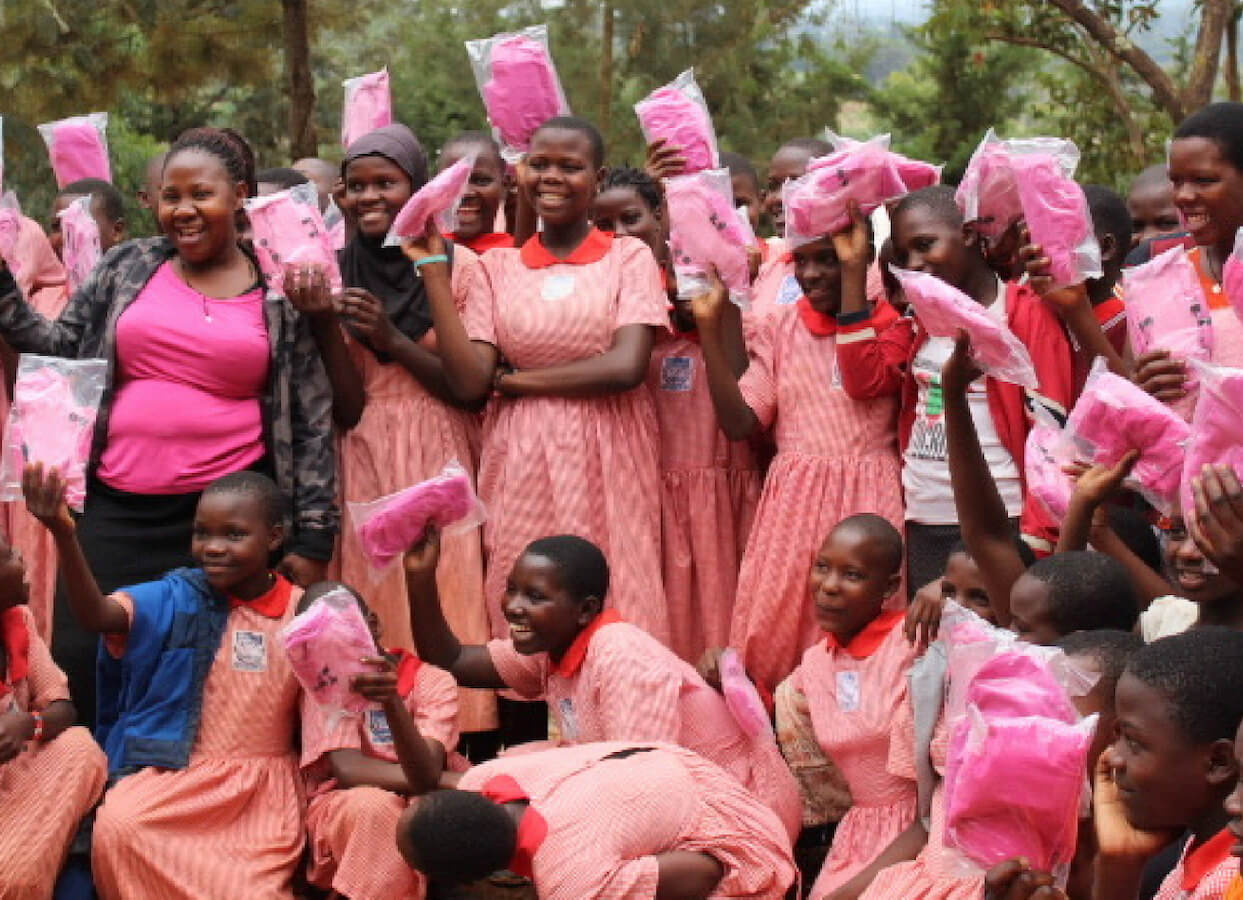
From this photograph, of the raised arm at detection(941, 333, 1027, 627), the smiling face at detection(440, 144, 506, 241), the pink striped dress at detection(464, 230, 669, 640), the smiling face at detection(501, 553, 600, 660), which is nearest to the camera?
the raised arm at detection(941, 333, 1027, 627)

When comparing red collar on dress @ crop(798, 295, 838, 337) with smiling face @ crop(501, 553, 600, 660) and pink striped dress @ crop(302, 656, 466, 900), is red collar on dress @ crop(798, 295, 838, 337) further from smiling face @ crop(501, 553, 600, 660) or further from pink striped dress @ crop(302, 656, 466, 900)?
pink striped dress @ crop(302, 656, 466, 900)

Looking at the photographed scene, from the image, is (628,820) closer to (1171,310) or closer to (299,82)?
(1171,310)

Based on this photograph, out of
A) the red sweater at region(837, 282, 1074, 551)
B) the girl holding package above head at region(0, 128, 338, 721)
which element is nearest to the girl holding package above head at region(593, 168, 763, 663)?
the red sweater at region(837, 282, 1074, 551)

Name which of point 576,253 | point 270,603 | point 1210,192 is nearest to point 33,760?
point 270,603

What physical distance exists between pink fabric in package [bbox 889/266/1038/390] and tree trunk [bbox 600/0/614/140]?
12.1 metres

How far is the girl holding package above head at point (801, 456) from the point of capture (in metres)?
5.33

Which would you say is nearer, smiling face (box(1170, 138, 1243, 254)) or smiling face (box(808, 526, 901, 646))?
smiling face (box(1170, 138, 1243, 254))

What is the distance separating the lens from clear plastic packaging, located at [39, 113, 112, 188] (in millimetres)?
7004

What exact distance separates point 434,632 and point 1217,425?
2.37 m

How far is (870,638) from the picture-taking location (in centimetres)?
493

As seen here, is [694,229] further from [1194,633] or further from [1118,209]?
[1194,633]

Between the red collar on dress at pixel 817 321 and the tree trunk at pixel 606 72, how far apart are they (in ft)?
35.7

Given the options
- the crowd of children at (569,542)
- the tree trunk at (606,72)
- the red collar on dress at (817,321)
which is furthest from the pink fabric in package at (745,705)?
the tree trunk at (606,72)

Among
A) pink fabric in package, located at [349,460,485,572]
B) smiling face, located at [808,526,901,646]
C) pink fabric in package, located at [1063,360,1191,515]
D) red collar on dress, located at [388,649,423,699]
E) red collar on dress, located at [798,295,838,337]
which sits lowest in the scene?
red collar on dress, located at [388,649,423,699]
